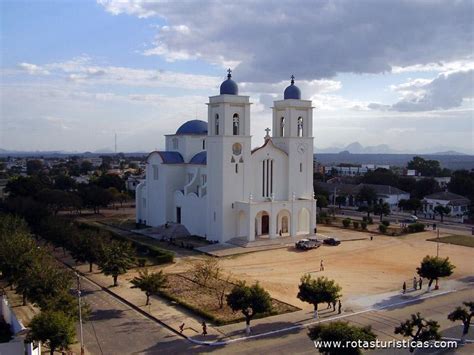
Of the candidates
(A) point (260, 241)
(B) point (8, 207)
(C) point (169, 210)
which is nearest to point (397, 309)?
(A) point (260, 241)

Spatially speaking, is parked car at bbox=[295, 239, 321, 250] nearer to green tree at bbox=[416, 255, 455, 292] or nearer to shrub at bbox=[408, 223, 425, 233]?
shrub at bbox=[408, 223, 425, 233]

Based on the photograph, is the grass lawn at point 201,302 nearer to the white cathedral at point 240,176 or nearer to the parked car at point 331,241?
the white cathedral at point 240,176

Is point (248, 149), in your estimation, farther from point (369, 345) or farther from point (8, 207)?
point (369, 345)

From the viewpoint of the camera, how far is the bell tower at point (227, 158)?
47.7 metres

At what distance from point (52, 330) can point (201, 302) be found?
35.0ft

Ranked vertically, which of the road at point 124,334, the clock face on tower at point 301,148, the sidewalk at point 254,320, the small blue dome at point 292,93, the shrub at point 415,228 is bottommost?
the road at point 124,334

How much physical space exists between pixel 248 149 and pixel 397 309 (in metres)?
24.0

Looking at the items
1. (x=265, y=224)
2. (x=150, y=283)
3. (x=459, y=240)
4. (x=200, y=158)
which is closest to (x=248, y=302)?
(x=150, y=283)

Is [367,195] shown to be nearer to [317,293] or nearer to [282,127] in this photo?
[282,127]

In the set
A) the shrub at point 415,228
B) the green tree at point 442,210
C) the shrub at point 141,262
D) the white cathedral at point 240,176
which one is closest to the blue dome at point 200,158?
the white cathedral at point 240,176

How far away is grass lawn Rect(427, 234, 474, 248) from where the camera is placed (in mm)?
48312

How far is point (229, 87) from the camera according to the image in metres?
49.1

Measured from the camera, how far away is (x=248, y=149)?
4881 centimetres

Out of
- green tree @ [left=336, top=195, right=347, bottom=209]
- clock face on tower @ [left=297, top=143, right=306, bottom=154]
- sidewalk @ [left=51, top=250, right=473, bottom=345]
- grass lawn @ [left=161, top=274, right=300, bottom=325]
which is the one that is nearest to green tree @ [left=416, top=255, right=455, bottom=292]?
sidewalk @ [left=51, top=250, right=473, bottom=345]
